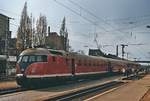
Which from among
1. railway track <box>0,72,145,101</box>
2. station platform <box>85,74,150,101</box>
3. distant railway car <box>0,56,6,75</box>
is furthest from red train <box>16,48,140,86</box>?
distant railway car <box>0,56,6,75</box>

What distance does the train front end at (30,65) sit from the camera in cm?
2555

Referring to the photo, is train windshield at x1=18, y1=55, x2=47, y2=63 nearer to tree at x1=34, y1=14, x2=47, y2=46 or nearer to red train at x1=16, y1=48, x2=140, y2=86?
red train at x1=16, y1=48, x2=140, y2=86

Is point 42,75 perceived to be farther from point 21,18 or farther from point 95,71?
point 21,18

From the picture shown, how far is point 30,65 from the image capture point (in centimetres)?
2591

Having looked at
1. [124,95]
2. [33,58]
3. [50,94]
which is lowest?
[124,95]

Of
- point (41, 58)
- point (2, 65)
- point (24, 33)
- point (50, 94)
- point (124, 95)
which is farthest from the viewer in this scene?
point (24, 33)

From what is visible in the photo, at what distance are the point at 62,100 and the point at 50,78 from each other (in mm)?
9159

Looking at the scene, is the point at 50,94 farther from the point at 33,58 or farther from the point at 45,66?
the point at 33,58

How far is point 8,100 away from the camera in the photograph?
17.9 metres

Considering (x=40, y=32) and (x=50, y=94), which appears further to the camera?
(x=40, y=32)

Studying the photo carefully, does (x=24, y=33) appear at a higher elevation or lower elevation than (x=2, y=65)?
higher

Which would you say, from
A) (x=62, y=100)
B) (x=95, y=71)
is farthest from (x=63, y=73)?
(x=95, y=71)

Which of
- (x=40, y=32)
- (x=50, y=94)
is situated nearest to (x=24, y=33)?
(x=40, y=32)

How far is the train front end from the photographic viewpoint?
2555cm
